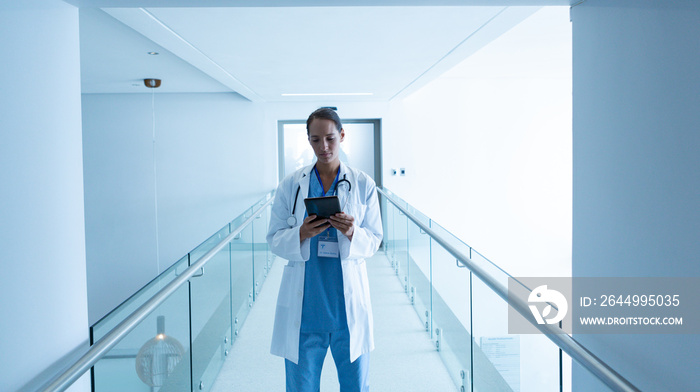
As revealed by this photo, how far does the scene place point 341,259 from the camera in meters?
2.24

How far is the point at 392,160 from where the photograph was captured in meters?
9.18

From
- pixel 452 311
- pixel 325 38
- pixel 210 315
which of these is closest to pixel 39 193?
pixel 210 315

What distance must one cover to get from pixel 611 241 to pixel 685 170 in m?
0.54

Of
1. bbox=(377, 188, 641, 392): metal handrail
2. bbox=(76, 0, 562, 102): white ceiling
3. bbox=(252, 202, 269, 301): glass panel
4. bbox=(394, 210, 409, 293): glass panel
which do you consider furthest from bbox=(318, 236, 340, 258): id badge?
bbox=(394, 210, 409, 293): glass panel

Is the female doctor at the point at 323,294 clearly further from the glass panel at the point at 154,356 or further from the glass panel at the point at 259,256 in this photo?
the glass panel at the point at 259,256

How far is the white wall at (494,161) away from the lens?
9.27 m

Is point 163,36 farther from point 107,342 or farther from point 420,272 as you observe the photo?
point 420,272

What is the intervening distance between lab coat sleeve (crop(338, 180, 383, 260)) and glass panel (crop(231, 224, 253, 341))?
6.93 ft

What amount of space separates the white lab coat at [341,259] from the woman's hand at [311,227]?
32mm

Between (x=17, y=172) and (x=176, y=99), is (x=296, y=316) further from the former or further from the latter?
(x=176, y=99)

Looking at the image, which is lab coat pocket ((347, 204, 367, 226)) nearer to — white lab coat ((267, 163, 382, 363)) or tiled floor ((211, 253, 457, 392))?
white lab coat ((267, 163, 382, 363))

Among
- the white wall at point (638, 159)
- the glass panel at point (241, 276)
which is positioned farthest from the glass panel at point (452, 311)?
the glass panel at point (241, 276)

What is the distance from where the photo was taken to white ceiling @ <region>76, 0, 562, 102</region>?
344 centimetres

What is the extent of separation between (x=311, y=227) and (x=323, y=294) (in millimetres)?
321
